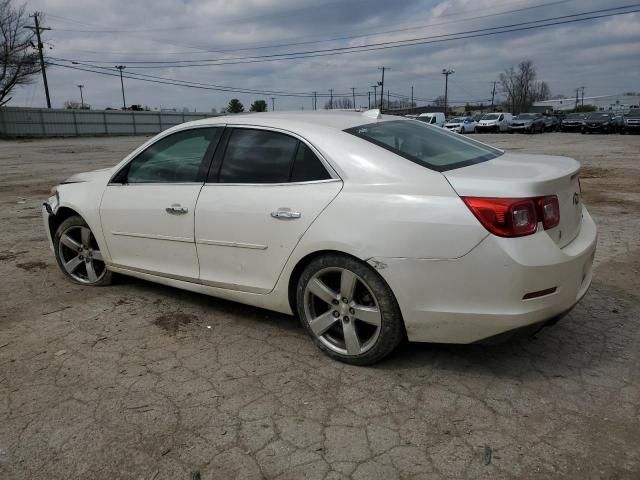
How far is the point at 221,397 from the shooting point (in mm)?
2941

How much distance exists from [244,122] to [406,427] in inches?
91.3

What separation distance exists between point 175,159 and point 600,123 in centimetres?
4019

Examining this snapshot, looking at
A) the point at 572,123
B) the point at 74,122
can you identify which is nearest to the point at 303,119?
the point at 572,123

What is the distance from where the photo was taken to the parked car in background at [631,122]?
35.6 metres

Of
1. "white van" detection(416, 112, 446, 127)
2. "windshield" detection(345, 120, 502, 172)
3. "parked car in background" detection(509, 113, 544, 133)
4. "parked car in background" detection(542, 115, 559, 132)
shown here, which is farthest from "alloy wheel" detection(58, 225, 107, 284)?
"parked car in background" detection(542, 115, 559, 132)

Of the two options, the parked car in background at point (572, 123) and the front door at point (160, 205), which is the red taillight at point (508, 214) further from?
the parked car in background at point (572, 123)

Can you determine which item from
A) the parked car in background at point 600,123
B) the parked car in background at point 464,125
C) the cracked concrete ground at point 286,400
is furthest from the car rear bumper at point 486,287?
the parked car in background at point 464,125

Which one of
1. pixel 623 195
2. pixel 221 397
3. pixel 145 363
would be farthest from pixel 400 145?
pixel 623 195

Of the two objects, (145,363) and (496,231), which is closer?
(496,231)

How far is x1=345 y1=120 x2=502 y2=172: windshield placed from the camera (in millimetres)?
3172

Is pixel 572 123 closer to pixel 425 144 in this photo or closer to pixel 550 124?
pixel 550 124

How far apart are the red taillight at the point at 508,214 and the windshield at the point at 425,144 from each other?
392 mm

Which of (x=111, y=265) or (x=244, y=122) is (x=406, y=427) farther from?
(x=111, y=265)

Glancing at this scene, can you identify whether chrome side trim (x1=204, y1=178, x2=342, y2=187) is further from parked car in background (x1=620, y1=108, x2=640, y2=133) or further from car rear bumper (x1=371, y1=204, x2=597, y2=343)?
parked car in background (x1=620, y1=108, x2=640, y2=133)
